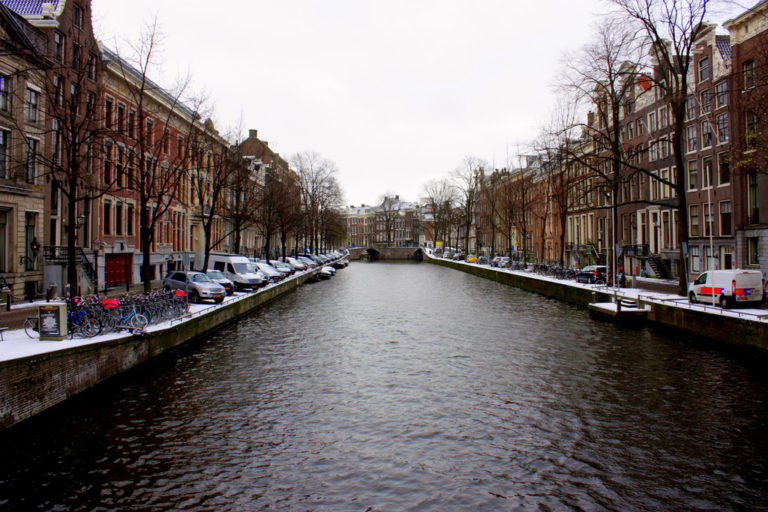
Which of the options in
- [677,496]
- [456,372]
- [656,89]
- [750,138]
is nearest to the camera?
[677,496]

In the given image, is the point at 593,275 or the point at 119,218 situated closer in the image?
the point at 119,218

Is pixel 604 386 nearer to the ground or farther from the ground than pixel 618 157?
nearer to the ground

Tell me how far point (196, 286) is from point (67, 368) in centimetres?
1531

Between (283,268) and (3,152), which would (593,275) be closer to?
(283,268)

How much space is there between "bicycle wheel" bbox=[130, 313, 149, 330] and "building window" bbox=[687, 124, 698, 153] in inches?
1599

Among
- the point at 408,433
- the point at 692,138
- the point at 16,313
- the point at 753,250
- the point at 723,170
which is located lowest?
the point at 408,433

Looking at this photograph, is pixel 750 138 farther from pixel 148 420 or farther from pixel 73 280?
pixel 73 280

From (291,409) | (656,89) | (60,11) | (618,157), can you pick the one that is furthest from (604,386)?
(656,89)

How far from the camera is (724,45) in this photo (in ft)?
126

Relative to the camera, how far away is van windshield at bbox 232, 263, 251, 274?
125 feet

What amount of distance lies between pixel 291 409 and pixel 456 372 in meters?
5.79

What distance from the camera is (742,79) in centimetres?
3247

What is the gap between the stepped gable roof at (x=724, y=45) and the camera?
123ft

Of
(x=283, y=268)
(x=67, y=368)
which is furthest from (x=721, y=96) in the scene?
(x=67, y=368)
